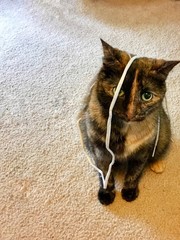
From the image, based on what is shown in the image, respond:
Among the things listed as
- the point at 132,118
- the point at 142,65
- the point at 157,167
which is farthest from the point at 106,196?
the point at 142,65

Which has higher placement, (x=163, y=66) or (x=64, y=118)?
(x=163, y=66)

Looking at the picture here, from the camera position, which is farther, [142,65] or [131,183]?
[131,183]

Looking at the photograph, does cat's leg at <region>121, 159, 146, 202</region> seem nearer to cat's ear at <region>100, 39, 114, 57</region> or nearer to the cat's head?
the cat's head

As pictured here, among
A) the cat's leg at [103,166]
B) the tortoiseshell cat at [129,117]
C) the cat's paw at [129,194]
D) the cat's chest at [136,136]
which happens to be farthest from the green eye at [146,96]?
the cat's paw at [129,194]

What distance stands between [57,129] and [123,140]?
0.40 metres

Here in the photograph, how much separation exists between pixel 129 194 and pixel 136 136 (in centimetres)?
24

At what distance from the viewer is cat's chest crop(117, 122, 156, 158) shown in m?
1.13

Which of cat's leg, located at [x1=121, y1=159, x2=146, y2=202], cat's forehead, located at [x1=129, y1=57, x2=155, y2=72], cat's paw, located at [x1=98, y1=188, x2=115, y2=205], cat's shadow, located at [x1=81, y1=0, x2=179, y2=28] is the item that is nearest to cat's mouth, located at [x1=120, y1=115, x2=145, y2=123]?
cat's forehead, located at [x1=129, y1=57, x2=155, y2=72]

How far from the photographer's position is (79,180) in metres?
1.34

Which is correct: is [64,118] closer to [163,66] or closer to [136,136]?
[136,136]

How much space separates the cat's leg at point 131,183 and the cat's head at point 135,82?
26 cm

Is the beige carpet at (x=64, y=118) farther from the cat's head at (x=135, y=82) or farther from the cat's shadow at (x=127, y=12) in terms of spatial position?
the cat's head at (x=135, y=82)

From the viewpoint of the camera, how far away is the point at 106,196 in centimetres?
127

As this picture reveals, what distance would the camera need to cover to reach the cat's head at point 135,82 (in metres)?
0.98
